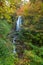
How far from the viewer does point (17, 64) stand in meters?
12.4

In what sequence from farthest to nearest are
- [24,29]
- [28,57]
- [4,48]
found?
[24,29]
[28,57]
[4,48]

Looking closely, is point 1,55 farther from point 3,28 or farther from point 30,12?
point 30,12

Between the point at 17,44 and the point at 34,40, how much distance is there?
1140 mm

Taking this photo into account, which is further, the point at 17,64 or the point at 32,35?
the point at 32,35

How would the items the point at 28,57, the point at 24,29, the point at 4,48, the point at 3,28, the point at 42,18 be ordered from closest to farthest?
the point at 4,48 → the point at 3,28 → the point at 28,57 → the point at 42,18 → the point at 24,29

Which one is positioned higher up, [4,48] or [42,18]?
[42,18]

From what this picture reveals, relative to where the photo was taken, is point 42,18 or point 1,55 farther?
point 42,18

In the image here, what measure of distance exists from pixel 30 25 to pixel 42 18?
1027 millimetres

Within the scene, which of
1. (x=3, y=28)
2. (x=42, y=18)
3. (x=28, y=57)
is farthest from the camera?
(x=42, y=18)

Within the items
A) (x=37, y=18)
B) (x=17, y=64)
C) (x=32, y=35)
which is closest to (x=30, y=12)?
(x=37, y=18)

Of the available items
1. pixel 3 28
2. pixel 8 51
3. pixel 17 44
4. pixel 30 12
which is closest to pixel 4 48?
pixel 8 51

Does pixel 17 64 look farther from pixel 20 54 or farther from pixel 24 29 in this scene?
pixel 24 29

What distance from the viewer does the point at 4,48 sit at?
10742mm

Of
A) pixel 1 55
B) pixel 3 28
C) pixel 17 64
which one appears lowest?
pixel 17 64
